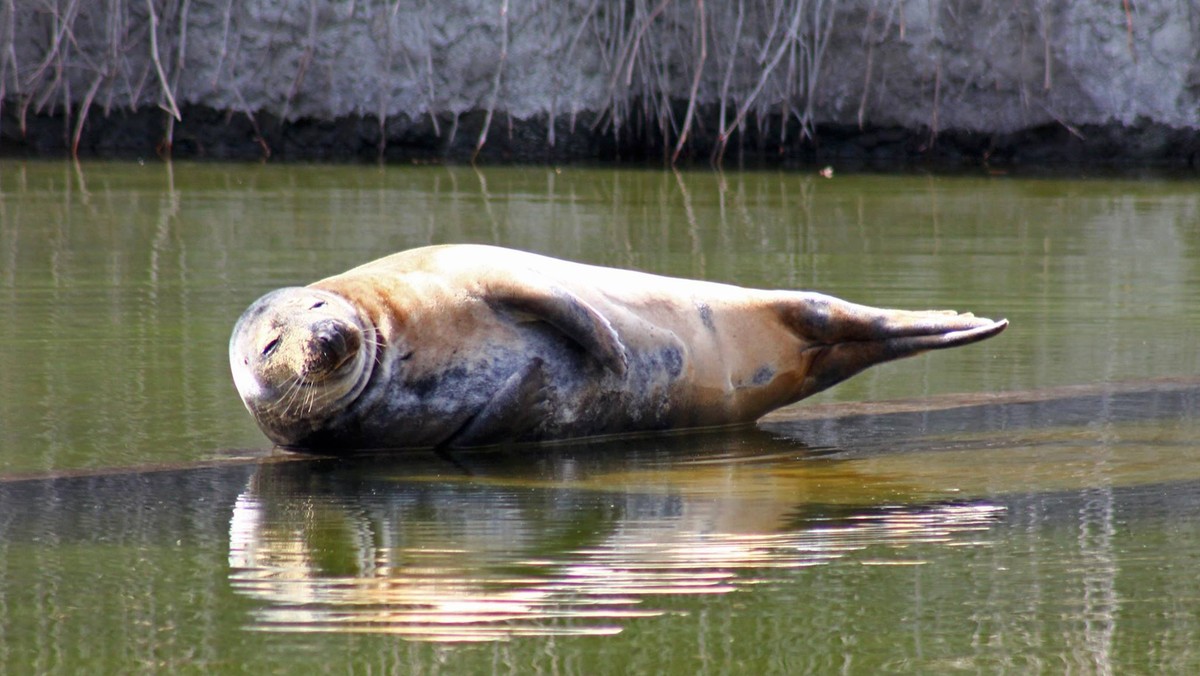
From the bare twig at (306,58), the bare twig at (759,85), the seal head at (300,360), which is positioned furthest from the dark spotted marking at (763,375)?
the bare twig at (306,58)

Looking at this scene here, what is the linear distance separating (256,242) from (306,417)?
11.2ft

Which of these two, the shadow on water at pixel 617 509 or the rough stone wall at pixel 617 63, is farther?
the rough stone wall at pixel 617 63

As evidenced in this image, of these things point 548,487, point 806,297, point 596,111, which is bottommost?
point 548,487

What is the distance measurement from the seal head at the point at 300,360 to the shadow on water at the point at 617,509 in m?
0.12

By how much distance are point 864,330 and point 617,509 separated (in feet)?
4.40

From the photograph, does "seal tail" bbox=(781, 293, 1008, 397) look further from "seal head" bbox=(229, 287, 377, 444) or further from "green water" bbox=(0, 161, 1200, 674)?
"seal head" bbox=(229, 287, 377, 444)

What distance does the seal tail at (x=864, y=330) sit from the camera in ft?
14.0

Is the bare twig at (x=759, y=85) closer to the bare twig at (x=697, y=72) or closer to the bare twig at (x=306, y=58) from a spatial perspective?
the bare twig at (x=697, y=72)

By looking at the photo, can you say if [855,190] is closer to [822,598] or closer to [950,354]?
[950,354]

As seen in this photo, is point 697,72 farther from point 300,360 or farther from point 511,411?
point 300,360

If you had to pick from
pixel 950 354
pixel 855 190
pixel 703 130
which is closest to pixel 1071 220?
pixel 855 190

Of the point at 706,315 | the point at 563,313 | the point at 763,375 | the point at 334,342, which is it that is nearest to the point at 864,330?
the point at 763,375

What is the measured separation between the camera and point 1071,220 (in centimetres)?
818

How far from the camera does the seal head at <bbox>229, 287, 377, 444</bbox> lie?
3.58 m
